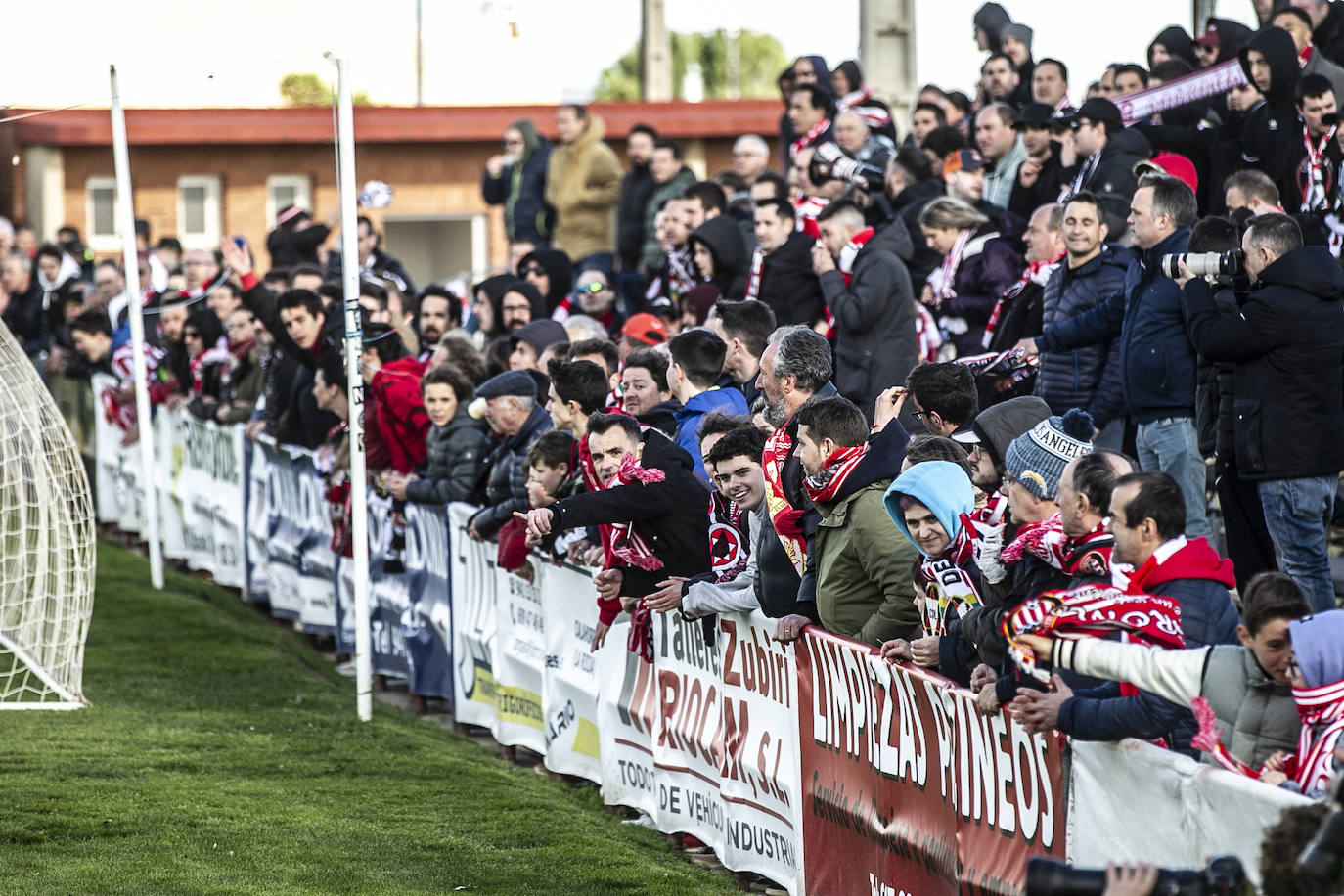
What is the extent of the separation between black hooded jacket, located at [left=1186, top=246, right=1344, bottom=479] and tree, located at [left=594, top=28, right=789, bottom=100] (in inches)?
3115

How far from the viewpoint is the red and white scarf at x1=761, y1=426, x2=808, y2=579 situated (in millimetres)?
7305

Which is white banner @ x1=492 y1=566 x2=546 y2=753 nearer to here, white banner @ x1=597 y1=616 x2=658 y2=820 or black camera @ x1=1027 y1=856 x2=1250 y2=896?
white banner @ x1=597 y1=616 x2=658 y2=820

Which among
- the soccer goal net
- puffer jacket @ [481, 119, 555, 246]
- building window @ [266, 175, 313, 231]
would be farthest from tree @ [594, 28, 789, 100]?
Result: the soccer goal net

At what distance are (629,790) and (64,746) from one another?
351cm

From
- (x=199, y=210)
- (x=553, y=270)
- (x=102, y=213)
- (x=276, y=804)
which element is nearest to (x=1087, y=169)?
(x=553, y=270)

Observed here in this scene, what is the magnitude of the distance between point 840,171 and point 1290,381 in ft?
18.2

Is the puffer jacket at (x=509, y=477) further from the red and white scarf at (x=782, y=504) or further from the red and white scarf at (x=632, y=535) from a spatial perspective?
the red and white scarf at (x=782, y=504)

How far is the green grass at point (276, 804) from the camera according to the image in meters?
7.95

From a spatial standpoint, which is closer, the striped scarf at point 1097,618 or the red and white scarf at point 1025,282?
the striped scarf at point 1097,618

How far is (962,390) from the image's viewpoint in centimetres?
730

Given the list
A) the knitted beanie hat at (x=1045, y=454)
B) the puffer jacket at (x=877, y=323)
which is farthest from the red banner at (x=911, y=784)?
the puffer jacket at (x=877, y=323)

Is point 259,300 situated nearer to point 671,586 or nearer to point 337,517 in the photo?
point 337,517

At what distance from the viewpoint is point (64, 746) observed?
34.6ft

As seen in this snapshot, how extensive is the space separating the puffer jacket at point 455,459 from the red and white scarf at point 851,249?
7.90 feet
